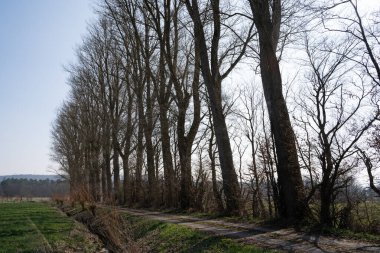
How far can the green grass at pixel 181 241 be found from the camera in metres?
11.1

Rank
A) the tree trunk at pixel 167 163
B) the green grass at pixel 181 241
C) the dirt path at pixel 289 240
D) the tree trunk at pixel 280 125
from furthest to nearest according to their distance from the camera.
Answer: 1. the tree trunk at pixel 167 163
2. the tree trunk at pixel 280 125
3. the green grass at pixel 181 241
4. the dirt path at pixel 289 240

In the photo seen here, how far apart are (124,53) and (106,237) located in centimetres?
2100

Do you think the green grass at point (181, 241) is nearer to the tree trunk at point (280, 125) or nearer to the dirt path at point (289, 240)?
the dirt path at point (289, 240)

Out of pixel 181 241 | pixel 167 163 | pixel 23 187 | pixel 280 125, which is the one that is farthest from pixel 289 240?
pixel 23 187

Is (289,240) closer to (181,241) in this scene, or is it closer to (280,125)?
(181,241)

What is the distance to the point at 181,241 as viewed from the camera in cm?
1345

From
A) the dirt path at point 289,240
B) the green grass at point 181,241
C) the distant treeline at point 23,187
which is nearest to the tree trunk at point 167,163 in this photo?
the green grass at point 181,241

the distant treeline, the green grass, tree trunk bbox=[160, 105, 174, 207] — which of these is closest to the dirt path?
the green grass

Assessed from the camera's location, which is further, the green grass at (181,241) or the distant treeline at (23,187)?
the distant treeline at (23,187)

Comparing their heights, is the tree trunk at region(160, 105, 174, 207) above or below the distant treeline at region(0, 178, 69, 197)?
below

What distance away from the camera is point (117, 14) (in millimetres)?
29203

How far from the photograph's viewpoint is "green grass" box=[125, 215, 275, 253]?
36.4 ft

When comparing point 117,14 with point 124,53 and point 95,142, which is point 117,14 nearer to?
point 124,53

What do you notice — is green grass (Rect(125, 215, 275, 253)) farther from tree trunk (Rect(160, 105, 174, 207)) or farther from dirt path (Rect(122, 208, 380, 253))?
tree trunk (Rect(160, 105, 174, 207))
